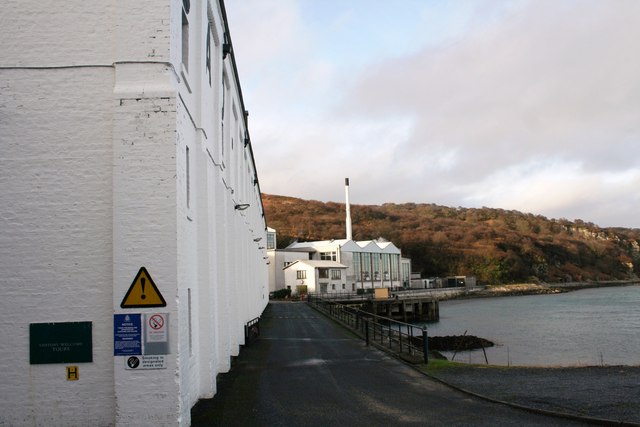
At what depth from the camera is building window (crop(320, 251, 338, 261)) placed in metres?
90.6

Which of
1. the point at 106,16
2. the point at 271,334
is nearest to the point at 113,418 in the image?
the point at 106,16

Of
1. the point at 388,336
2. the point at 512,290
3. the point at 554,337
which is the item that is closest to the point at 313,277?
the point at 554,337

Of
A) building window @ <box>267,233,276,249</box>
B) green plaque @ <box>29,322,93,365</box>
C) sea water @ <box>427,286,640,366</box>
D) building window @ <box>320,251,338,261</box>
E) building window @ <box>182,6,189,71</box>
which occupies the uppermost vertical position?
building window @ <box>267,233,276,249</box>

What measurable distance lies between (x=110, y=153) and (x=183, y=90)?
2.07 meters

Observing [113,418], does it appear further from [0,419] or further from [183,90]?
[183,90]

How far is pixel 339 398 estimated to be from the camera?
11984 millimetres

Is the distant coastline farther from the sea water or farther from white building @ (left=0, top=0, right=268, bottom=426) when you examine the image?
white building @ (left=0, top=0, right=268, bottom=426)

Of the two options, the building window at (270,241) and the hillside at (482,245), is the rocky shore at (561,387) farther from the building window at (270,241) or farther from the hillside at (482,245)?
the hillside at (482,245)

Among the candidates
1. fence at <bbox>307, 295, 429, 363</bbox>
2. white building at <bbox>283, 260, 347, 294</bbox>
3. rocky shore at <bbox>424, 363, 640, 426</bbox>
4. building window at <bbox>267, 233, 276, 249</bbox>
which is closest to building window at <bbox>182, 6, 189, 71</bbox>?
rocky shore at <bbox>424, 363, 640, 426</bbox>

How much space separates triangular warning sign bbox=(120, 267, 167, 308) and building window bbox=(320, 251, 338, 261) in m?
81.6

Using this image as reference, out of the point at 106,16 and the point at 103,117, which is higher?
the point at 106,16

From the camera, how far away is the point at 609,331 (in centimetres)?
4144

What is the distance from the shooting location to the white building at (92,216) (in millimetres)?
8719

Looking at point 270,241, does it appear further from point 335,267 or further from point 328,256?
point 335,267
